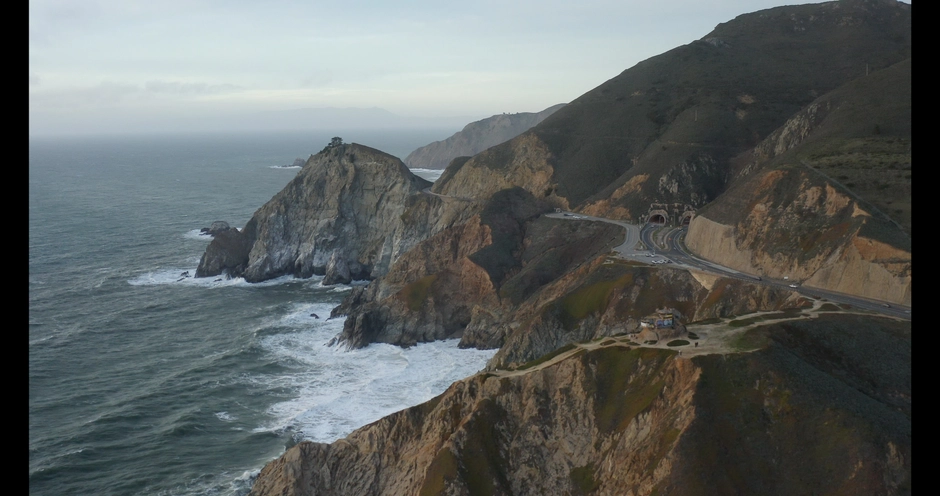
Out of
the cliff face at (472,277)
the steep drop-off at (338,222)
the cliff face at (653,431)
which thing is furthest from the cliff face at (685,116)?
the cliff face at (653,431)

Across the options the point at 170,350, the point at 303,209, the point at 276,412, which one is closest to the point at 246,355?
the point at 170,350

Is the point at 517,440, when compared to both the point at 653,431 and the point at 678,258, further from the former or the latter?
the point at 678,258

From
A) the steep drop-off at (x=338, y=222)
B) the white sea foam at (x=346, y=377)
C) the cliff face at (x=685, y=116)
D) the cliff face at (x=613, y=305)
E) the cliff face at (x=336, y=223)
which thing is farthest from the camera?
the cliff face at (x=336, y=223)

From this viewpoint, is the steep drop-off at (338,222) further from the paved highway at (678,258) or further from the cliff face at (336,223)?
the paved highway at (678,258)

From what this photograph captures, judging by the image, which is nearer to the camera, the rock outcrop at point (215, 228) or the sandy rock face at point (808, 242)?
the sandy rock face at point (808, 242)

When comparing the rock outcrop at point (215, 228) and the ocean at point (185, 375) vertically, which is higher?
the rock outcrop at point (215, 228)

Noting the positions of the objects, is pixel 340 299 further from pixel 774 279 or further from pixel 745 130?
pixel 745 130
